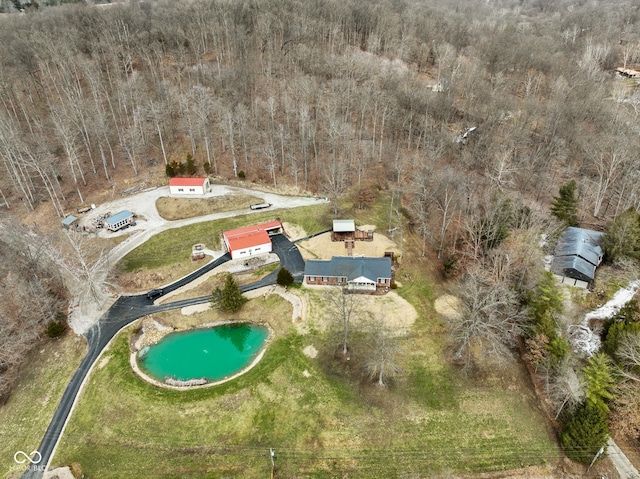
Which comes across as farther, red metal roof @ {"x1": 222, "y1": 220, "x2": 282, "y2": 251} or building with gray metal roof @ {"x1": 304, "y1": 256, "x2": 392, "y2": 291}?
red metal roof @ {"x1": 222, "y1": 220, "x2": 282, "y2": 251}

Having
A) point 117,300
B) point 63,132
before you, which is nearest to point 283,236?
point 117,300

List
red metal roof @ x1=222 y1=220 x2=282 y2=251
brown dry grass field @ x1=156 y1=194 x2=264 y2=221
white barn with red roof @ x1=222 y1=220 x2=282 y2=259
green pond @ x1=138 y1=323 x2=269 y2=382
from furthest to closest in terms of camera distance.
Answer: brown dry grass field @ x1=156 y1=194 x2=264 y2=221 < red metal roof @ x1=222 y1=220 x2=282 y2=251 < white barn with red roof @ x1=222 y1=220 x2=282 y2=259 < green pond @ x1=138 y1=323 x2=269 y2=382

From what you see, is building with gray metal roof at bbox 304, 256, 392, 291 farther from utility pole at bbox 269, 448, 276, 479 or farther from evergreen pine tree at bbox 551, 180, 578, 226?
evergreen pine tree at bbox 551, 180, 578, 226

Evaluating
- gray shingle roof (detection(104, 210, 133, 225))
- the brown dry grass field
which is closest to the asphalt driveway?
the brown dry grass field

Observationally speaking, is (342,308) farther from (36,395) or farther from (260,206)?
(36,395)

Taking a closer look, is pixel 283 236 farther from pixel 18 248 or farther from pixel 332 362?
pixel 18 248

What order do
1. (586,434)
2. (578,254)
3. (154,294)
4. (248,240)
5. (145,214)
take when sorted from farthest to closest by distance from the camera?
(145,214) → (248,240) → (154,294) → (578,254) → (586,434)

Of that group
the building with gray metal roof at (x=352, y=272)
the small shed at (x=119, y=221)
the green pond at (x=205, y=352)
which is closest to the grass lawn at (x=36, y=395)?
the green pond at (x=205, y=352)

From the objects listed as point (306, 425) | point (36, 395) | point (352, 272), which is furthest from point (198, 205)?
point (306, 425)
